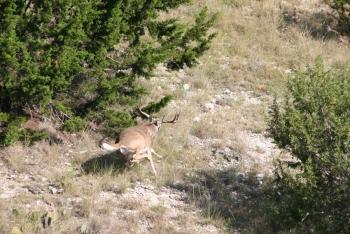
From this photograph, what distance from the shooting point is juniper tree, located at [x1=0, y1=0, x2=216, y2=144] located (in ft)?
24.4

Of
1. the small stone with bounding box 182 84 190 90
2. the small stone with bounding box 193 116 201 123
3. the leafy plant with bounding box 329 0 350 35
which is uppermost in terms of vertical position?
the leafy plant with bounding box 329 0 350 35

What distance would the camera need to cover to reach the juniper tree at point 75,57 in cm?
744

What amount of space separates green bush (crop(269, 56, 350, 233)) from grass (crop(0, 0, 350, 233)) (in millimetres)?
449

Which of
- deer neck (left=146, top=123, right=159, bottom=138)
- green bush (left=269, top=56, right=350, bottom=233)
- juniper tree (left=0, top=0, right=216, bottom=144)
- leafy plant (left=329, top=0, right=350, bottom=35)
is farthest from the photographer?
leafy plant (left=329, top=0, right=350, bottom=35)

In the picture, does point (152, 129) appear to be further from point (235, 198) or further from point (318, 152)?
point (318, 152)

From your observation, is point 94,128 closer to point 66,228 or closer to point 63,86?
point 63,86

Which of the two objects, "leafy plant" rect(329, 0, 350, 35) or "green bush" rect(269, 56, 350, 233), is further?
"leafy plant" rect(329, 0, 350, 35)

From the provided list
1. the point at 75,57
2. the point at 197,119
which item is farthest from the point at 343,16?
the point at 75,57

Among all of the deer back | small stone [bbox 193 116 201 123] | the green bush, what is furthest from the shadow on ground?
small stone [bbox 193 116 201 123]

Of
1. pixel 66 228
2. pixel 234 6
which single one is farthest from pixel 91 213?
pixel 234 6

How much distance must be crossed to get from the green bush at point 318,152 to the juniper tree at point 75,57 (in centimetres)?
225

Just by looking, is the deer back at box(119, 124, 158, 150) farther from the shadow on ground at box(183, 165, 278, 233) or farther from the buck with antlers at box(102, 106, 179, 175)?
the shadow on ground at box(183, 165, 278, 233)

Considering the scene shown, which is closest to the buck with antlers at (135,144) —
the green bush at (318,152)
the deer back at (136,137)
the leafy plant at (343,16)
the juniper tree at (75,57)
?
the deer back at (136,137)

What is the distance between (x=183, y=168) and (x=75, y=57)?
225cm
